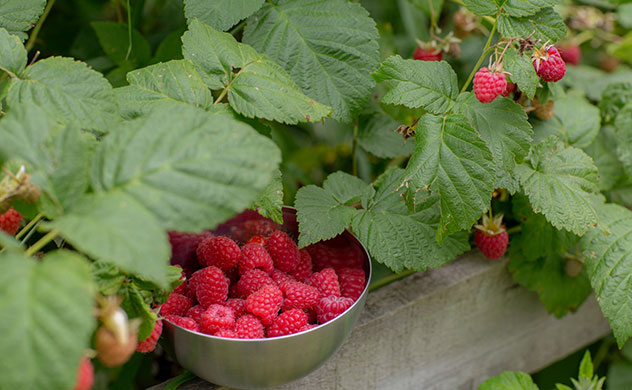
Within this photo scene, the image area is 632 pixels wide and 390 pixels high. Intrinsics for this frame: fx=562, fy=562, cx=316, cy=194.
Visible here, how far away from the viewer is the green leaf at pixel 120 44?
108 cm

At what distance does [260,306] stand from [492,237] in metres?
0.44

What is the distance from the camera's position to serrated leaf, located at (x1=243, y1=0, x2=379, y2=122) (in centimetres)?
86

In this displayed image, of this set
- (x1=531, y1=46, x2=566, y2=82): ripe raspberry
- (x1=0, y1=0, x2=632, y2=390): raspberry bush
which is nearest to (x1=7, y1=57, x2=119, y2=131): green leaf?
(x1=0, y1=0, x2=632, y2=390): raspberry bush

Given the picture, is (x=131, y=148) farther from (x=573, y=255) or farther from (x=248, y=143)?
(x=573, y=255)

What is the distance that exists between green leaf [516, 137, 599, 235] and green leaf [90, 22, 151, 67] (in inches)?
28.3

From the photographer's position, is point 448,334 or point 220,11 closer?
point 220,11

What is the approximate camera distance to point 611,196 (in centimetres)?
111

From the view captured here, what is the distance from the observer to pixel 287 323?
698 mm

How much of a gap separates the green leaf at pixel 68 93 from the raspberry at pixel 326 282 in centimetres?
33

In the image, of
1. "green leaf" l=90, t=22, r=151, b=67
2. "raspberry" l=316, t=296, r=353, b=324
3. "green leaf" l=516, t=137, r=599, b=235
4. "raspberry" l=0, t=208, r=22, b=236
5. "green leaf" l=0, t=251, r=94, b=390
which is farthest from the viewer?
"green leaf" l=90, t=22, r=151, b=67

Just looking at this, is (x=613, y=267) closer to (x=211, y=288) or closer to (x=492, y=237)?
(x=492, y=237)

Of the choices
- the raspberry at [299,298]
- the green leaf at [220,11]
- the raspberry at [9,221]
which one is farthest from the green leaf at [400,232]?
the raspberry at [9,221]

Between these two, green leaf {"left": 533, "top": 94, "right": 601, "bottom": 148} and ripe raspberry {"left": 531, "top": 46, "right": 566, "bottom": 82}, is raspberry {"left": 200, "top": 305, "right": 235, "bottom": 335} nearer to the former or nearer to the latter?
ripe raspberry {"left": 531, "top": 46, "right": 566, "bottom": 82}

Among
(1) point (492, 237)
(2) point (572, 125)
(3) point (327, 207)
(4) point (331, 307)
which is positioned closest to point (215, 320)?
(4) point (331, 307)
